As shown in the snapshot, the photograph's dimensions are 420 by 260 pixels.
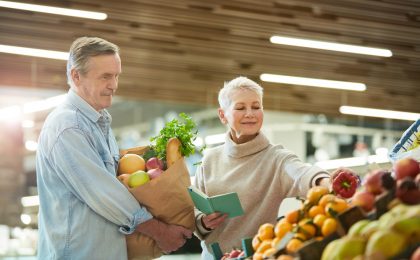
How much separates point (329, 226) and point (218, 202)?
854mm

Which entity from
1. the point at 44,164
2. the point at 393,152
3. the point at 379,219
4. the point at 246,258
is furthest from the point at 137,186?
the point at 379,219

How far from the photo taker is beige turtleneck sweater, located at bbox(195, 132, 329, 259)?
3412 mm

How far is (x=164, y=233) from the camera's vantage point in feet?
10.6

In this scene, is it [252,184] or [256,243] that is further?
[252,184]

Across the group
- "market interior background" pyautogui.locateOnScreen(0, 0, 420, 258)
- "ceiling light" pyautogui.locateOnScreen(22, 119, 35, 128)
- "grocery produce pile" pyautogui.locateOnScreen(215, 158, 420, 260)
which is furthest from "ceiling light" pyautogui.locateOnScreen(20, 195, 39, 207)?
"grocery produce pile" pyautogui.locateOnScreen(215, 158, 420, 260)

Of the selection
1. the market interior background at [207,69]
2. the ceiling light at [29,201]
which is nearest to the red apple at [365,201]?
the market interior background at [207,69]

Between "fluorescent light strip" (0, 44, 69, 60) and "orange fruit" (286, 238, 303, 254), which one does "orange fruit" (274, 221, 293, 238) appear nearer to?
"orange fruit" (286, 238, 303, 254)

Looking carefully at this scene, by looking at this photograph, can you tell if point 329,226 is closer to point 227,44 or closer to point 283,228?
point 283,228

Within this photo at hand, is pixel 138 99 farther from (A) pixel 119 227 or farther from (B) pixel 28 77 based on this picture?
(A) pixel 119 227

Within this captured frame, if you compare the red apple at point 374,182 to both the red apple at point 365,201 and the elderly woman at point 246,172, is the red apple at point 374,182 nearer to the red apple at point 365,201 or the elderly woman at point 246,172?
the red apple at point 365,201

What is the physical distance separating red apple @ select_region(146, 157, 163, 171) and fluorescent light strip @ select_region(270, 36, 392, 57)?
5.16 meters

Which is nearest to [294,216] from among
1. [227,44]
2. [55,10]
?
[55,10]

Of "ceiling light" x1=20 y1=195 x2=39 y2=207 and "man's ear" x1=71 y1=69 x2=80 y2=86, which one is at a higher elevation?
"man's ear" x1=71 y1=69 x2=80 y2=86

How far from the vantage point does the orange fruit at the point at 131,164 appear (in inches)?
131
